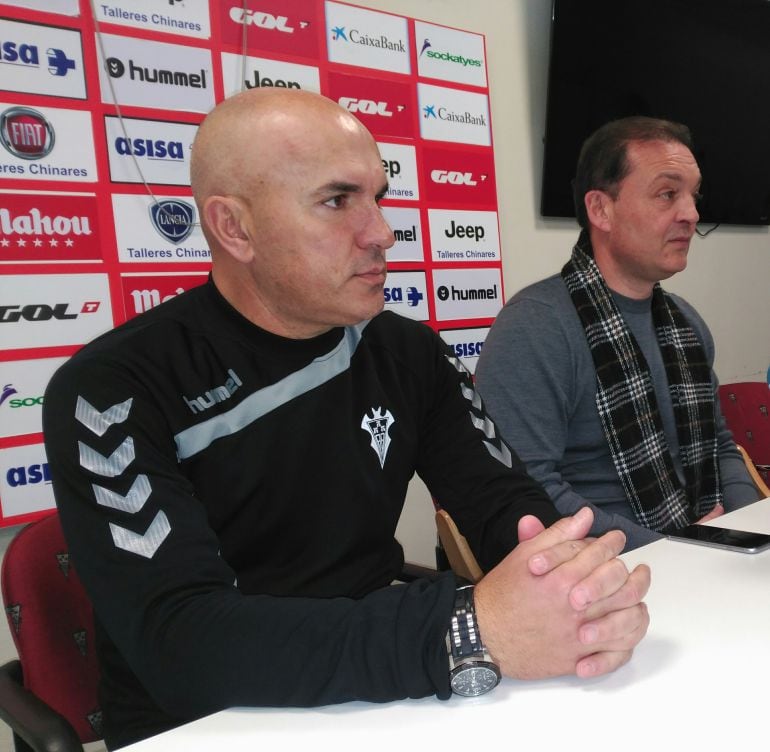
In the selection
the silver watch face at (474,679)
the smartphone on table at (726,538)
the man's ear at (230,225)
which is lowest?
the smartphone on table at (726,538)

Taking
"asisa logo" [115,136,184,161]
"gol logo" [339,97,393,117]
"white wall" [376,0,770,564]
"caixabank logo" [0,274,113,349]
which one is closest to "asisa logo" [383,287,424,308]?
"white wall" [376,0,770,564]

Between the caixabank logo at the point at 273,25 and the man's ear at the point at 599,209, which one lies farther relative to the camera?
the caixabank logo at the point at 273,25

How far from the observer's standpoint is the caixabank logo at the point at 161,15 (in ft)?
6.74

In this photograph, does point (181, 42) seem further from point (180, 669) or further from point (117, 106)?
point (180, 669)

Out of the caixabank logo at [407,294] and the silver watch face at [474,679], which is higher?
the caixabank logo at [407,294]

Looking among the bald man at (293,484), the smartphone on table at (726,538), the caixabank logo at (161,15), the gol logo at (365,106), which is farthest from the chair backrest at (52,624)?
the gol logo at (365,106)

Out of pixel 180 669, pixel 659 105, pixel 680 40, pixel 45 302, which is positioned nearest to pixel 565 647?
pixel 180 669

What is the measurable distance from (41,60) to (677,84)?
9.15 feet

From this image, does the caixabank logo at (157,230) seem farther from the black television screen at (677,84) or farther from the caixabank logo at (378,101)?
the black television screen at (677,84)

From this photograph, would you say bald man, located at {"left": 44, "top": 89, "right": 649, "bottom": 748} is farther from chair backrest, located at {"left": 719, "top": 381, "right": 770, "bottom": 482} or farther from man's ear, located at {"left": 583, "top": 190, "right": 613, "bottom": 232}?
chair backrest, located at {"left": 719, "top": 381, "right": 770, "bottom": 482}

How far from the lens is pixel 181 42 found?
A: 218 centimetres

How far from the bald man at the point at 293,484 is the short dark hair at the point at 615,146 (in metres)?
0.92

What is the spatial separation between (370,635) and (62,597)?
0.63 m

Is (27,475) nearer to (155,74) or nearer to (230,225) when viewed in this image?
(230,225)
